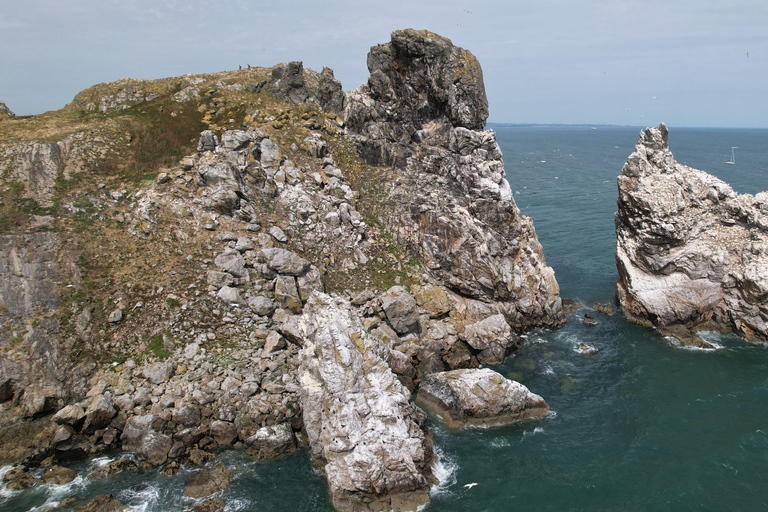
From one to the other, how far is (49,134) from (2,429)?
2759 centimetres

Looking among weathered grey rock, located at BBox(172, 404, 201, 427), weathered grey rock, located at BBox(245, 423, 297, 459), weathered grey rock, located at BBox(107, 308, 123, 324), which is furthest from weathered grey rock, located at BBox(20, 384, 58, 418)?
weathered grey rock, located at BBox(245, 423, 297, 459)

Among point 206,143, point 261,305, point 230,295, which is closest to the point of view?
point 230,295

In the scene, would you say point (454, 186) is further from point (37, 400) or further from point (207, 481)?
point (37, 400)

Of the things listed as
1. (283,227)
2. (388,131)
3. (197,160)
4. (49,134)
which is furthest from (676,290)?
(49,134)

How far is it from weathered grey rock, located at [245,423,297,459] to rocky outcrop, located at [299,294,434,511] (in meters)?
1.68

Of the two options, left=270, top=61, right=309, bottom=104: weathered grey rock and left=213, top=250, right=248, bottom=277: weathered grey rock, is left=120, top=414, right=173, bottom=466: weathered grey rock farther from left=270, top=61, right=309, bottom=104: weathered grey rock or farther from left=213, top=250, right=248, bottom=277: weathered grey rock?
left=270, top=61, right=309, bottom=104: weathered grey rock

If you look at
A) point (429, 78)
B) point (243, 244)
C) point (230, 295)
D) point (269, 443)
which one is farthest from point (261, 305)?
point (429, 78)

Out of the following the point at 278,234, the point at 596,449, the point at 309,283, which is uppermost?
the point at 278,234

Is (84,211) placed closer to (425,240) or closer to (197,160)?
(197,160)

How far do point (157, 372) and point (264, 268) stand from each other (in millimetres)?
11646

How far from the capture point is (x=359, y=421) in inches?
1155

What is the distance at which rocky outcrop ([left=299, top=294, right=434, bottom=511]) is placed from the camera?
2758 cm

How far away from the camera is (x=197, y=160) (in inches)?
1807

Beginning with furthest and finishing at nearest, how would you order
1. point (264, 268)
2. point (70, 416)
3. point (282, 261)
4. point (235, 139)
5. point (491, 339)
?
point (235, 139) → point (491, 339) → point (282, 261) → point (264, 268) → point (70, 416)
